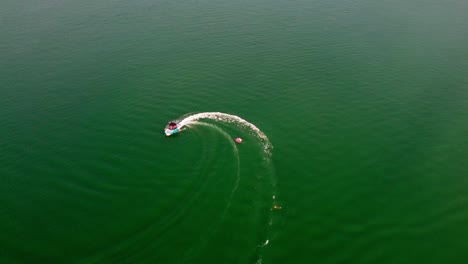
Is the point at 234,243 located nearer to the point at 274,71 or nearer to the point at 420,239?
the point at 420,239

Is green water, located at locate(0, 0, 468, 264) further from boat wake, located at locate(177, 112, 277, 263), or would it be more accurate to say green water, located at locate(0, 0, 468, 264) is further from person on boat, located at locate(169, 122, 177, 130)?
person on boat, located at locate(169, 122, 177, 130)

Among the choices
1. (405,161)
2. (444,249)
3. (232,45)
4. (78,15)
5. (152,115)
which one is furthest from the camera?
(78,15)

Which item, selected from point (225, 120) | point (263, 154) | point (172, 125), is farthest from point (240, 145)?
point (172, 125)

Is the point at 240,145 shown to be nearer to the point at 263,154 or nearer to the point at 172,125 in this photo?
the point at 263,154

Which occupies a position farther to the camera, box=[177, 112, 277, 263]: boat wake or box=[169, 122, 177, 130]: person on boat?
box=[169, 122, 177, 130]: person on boat

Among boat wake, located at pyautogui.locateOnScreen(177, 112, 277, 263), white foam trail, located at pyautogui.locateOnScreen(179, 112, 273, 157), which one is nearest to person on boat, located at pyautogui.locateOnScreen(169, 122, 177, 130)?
boat wake, located at pyautogui.locateOnScreen(177, 112, 277, 263)

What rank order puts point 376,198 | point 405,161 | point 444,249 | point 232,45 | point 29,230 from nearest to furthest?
point 444,249, point 29,230, point 376,198, point 405,161, point 232,45

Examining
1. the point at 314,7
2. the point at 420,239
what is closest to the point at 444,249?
the point at 420,239

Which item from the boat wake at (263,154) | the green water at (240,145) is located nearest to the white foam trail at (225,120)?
the boat wake at (263,154)
